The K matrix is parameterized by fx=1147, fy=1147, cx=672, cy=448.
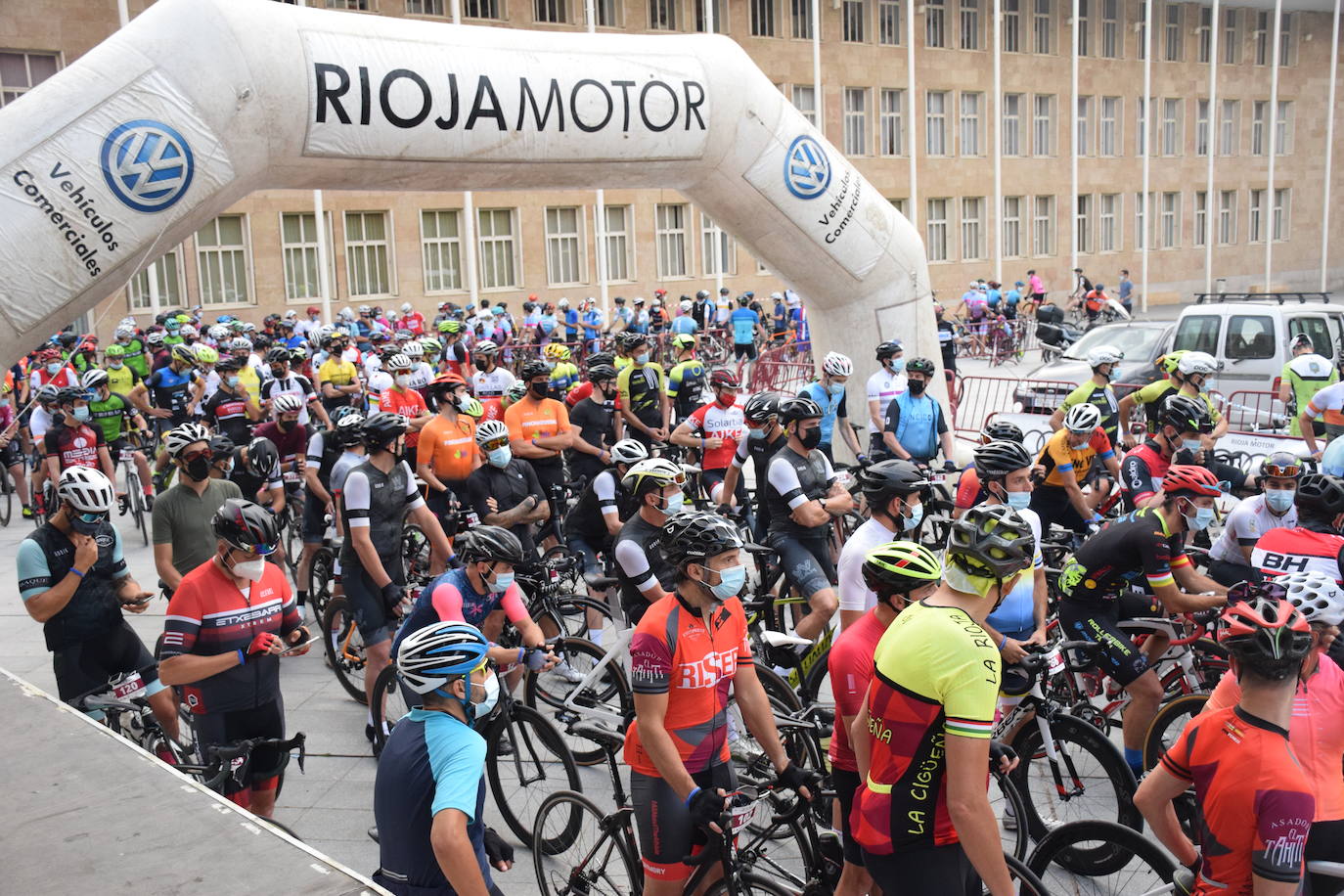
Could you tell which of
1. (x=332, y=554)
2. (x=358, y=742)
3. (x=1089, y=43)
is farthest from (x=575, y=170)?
(x=1089, y=43)

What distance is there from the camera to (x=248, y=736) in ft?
18.5

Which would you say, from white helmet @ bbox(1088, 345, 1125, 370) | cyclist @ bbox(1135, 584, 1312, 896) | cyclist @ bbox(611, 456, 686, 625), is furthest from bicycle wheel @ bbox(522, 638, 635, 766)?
white helmet @ bbox(1088, 345, 1125, 370)

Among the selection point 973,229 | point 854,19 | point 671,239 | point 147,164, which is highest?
point 854,19

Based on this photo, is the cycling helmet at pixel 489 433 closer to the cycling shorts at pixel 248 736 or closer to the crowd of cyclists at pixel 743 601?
the crowd of cyclists at pixel 743 601

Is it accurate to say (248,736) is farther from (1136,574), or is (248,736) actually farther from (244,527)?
(1136,574)

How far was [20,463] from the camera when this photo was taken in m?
14.6

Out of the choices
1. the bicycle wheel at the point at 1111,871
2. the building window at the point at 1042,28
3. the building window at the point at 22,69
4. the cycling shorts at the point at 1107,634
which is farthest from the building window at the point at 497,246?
the bicycle wheel at the point at 1111,871

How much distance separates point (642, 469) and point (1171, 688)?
320 centimetres

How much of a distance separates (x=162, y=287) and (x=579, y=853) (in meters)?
30.3

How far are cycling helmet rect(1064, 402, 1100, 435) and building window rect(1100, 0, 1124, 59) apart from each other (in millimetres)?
43501

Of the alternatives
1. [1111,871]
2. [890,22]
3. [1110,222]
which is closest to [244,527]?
[1111,871]

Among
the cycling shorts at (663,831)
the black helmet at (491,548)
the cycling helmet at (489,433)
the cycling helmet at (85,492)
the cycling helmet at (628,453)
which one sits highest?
the cycling helmet at (85,492)

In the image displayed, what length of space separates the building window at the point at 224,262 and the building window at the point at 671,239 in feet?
43.3

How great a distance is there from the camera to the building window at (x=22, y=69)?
29422 millimetres
